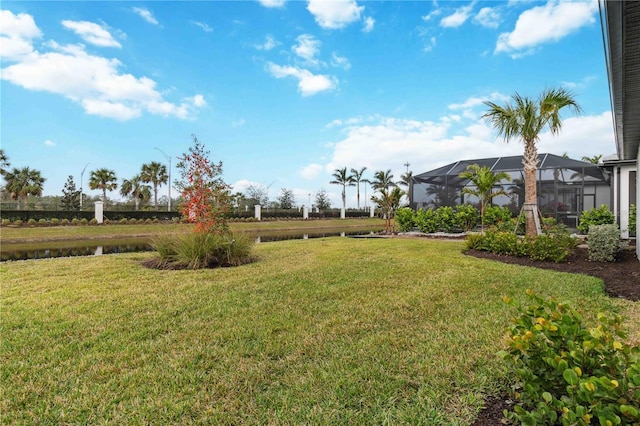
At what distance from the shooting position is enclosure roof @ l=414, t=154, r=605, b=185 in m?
13.2

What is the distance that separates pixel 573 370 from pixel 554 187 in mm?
14910

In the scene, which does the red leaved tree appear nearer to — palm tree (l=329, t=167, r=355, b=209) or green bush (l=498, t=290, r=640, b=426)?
green bush (l=498, t=290, r=640, b=426)

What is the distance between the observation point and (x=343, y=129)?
1888 cm

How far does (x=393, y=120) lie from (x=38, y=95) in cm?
1320

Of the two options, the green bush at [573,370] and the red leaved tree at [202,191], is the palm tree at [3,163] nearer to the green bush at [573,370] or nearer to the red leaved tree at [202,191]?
the red leaved tree at [202,191]

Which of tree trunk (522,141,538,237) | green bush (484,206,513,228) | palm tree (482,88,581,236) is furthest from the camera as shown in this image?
green bush (484,206,513,228)

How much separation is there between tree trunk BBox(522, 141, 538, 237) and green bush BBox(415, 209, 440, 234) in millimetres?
5155

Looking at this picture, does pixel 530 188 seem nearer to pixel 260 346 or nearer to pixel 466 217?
pixel 466 217

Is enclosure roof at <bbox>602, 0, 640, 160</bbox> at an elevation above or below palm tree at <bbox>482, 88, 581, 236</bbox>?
below

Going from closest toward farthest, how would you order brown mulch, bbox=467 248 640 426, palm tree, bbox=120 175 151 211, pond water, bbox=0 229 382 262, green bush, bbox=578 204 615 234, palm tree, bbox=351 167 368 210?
brown mulch, bbox=467 248 640 426 < pond water, bbox=0 229 382 262 < green bush, bbox=578 204 615 234 < palm tree, bbox=120 175 151 211 < palm tree, bbox=351 167 368 210

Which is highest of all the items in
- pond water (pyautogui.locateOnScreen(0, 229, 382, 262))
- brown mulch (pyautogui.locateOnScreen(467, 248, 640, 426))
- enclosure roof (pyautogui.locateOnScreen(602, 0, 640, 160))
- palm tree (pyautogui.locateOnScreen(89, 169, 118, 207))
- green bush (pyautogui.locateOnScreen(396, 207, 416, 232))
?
palm tree (pyautogui.locateOnScreen(89, 169, 118, 207))

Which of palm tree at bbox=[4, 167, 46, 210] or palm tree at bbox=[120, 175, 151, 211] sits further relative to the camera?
palm tree at bbox=[120, 175, 151, 211]

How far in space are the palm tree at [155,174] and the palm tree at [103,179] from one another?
4.16m

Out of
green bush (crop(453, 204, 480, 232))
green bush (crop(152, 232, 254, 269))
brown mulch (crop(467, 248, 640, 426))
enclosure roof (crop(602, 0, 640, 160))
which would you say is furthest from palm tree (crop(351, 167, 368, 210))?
enclosure roof (crop(602, 0, 640, 160))
